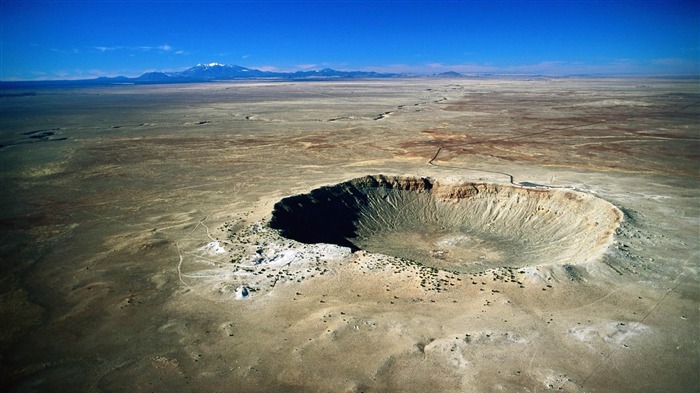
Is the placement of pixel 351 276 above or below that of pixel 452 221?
above

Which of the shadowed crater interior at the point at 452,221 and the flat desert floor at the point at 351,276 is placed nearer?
the flat desert floor at the point at 351,276

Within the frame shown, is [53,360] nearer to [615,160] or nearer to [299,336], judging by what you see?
[299,336]

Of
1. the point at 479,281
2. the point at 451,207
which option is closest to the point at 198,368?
the point at 479,281

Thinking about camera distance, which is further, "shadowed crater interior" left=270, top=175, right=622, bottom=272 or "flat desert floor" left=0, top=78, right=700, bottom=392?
"shadowed crater interior" left=270, top=175, right=622, bottom=272

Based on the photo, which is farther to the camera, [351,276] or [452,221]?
[452,221]
